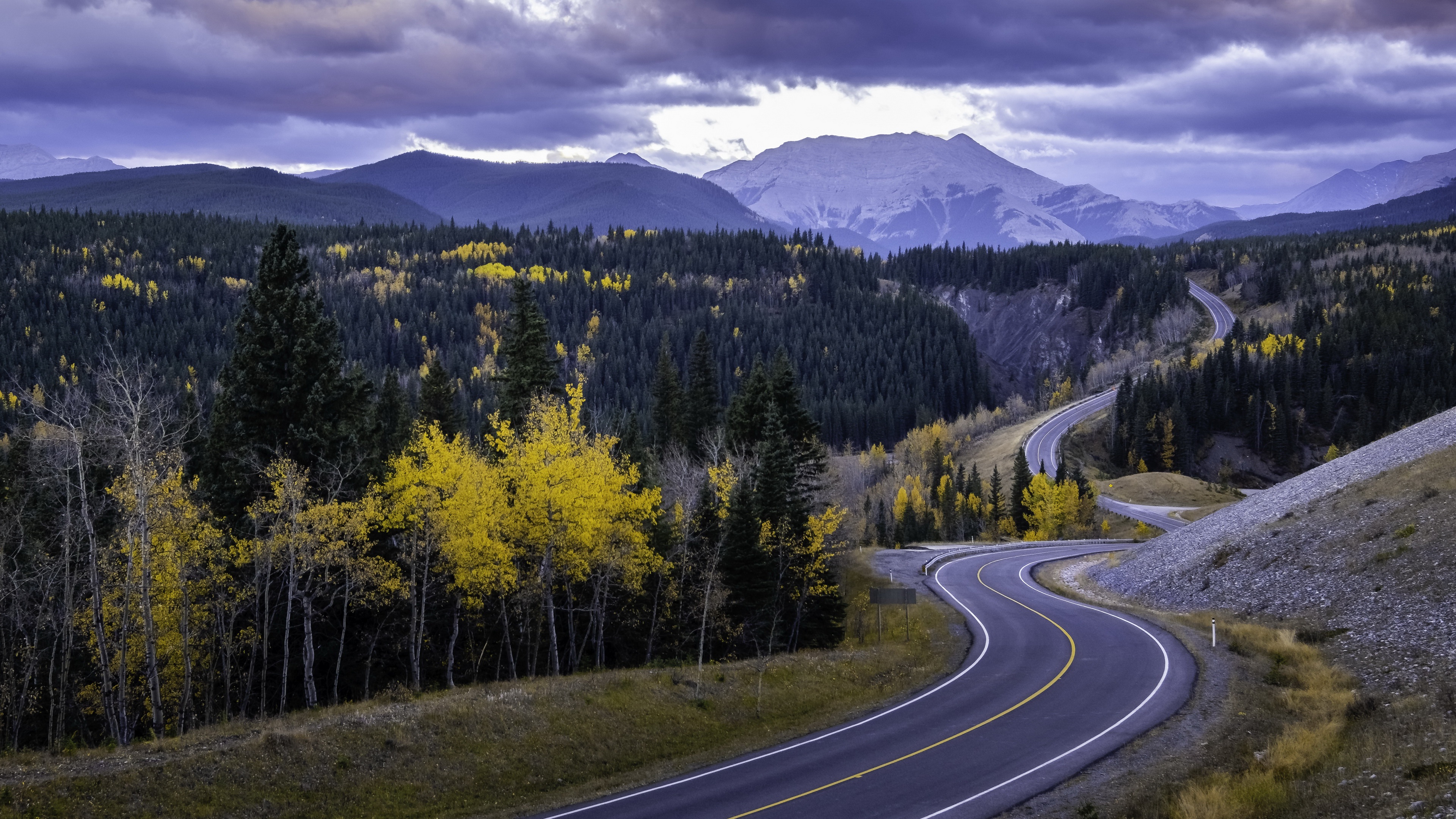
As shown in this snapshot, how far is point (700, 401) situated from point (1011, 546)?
30194 mm

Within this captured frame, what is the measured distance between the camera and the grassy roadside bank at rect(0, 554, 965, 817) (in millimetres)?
19047

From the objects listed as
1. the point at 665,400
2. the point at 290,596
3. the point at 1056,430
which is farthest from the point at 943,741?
the point at 1056,430

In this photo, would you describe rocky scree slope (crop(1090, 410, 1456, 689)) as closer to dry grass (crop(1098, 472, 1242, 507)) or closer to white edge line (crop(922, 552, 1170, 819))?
white edge line (crop(922, 552, 1170, 819))

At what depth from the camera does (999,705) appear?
28.6m

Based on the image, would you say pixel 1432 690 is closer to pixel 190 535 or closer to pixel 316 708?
pixel 316 708

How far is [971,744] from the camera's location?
24.7m

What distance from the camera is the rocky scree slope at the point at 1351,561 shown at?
29.2 meters

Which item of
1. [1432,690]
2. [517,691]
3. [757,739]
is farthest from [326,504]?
[1432,690]

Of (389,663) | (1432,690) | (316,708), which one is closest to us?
(1432,690)

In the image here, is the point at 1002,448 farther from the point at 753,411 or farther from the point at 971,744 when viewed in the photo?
the point at 971,744

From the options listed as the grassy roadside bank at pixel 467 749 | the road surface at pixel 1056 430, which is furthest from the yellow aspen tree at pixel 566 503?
the road surface at pixel 1056 430

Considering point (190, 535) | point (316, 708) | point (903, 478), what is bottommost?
point (903, 478)

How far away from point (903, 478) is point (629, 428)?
312 ft

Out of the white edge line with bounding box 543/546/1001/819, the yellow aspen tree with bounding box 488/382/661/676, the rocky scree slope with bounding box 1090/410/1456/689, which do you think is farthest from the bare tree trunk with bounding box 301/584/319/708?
the rocky scree slope with bounding box 1090/410/1456/689
